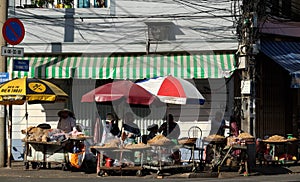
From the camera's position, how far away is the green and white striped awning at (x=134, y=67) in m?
20.2

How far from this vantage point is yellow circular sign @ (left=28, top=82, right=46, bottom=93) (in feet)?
57.8

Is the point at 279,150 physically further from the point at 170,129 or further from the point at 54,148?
the point at 54,148

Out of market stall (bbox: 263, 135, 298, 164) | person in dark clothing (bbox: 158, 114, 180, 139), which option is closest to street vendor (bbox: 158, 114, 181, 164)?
person in dark clothing (bbox: 158, 114, 180, 139)

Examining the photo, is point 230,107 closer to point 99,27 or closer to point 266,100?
point 266,100

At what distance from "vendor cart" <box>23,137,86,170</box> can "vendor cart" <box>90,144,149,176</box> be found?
863mm

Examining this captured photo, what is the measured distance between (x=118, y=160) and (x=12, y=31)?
16.0 feet

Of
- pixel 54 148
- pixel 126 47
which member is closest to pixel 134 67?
pixel 126 47

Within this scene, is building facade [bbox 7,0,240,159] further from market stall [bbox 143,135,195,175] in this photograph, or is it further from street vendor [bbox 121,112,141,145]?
market stall [bbox 143,135,195,175]

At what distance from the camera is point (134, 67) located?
20703mm

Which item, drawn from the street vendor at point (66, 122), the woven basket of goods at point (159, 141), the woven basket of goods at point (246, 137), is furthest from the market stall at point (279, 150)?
the street vendor at point (66, 122)

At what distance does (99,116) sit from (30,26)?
A: 3.92 metres

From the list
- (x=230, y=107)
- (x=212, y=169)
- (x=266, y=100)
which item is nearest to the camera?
(x=212, y=169)

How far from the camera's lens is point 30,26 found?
21453 mm

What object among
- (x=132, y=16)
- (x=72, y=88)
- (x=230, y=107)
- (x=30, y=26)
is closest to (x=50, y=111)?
(x=72, y=88)
